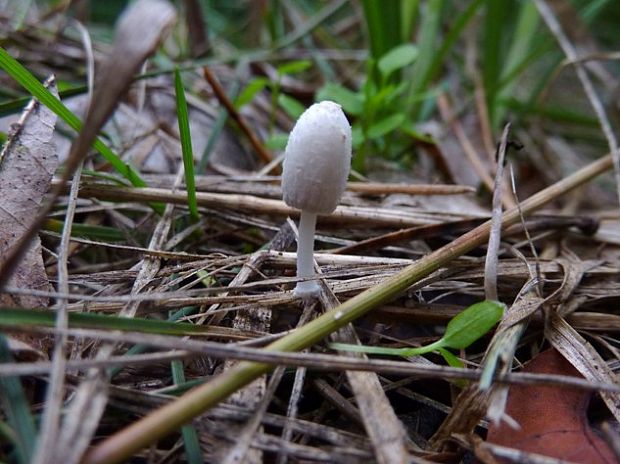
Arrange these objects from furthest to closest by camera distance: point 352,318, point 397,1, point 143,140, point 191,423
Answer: point 397,1 < point 143,140 < point 352,318 < point 191,423

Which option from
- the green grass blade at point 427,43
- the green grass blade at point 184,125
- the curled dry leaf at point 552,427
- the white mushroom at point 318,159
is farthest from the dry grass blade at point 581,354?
the green grass blade at point 427,43

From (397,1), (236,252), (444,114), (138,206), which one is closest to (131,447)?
(236,252)

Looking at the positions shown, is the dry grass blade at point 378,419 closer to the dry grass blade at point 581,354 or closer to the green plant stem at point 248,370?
the green plant stem at point 248,370

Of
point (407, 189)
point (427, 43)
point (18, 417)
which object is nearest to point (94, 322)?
point (18, 417)

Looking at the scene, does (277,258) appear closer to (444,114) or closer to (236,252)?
(236,252)

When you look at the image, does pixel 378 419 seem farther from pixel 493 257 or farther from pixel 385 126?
pixel 385 126

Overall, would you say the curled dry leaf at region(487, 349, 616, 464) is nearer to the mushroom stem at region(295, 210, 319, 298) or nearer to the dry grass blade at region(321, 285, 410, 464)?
the dry grass blade at region(321, 285, 410, 464)

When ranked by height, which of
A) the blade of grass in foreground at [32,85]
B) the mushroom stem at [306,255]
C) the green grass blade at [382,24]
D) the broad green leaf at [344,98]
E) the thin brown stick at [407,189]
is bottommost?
the mushroom stem at [306,255]
